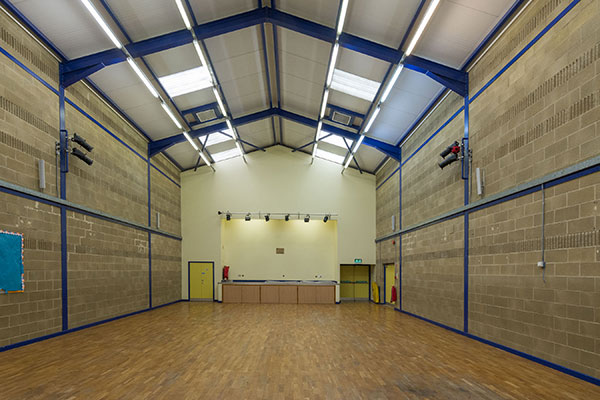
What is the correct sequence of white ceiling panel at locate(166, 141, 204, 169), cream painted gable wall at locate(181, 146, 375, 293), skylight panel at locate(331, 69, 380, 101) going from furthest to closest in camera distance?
cream painted gable wall at locate(181, 146, 375, 293), white ceiling panel at locate(166, 141, 204, 169), skylight panel at locate(331, 69, 380, 101)

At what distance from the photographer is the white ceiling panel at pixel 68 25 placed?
23.9 feet

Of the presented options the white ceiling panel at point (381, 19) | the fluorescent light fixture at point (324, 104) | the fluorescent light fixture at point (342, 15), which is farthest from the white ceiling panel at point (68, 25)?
the fluorescent light fixture at point (324, 104)

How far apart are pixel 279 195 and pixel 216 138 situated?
13.6 feet

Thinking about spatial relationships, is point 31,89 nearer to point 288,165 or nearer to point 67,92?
point 67,92

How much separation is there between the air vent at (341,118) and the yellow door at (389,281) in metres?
6.21

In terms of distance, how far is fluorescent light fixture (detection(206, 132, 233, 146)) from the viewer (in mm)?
15585

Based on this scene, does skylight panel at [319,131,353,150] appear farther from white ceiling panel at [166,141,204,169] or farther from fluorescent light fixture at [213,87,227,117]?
white ceiling panel at [166,141,204,169]

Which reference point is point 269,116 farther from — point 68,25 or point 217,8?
point 68,25

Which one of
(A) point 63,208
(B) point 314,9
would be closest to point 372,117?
(B) point 314,9

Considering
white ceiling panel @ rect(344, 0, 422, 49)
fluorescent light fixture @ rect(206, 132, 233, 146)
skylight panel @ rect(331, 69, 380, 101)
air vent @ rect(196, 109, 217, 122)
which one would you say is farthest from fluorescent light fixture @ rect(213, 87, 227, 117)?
white ceiling panel @ rect(344, 0, 422, 49)

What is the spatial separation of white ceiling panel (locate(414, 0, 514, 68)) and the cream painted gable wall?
9.79 m

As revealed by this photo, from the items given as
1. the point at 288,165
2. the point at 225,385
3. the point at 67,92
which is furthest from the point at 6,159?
the point at 288,165

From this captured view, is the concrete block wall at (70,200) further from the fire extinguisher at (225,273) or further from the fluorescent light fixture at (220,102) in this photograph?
the fire extinguisher at (225,273)

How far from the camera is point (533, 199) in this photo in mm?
6277
